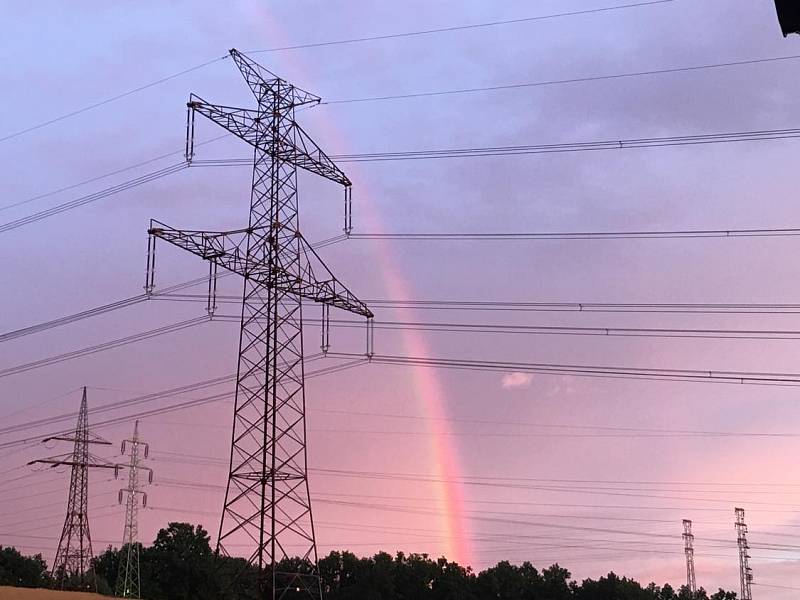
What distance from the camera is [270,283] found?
47625mm

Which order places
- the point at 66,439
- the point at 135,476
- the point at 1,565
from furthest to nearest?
the point at 1,565
the point at 135,476
the point at 66,439

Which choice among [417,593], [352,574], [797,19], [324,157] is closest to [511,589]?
[417,593]

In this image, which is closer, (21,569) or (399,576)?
(21,569)

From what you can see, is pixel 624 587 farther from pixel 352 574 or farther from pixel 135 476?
pixel 135 476

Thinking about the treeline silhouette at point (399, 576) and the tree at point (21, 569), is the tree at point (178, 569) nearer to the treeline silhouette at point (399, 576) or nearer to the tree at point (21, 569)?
the treeline silhouette at point (399, 576)

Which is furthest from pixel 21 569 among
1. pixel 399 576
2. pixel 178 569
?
pixel 399 576

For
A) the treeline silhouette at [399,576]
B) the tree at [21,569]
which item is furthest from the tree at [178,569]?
the tree at [21,569]

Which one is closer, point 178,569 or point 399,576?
point 178,569

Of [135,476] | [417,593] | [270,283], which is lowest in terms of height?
[417,593]

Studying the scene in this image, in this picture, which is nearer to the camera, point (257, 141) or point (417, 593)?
point (257, 141)

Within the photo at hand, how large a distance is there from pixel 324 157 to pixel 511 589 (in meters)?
99.2

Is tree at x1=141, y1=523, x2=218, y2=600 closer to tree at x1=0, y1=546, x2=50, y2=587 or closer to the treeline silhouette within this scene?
the treeline silhouette

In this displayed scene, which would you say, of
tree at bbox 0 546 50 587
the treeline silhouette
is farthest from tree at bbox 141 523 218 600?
tree at bbox 0 546 50 587

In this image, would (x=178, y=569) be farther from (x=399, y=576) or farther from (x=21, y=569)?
(x=399, y=576)
